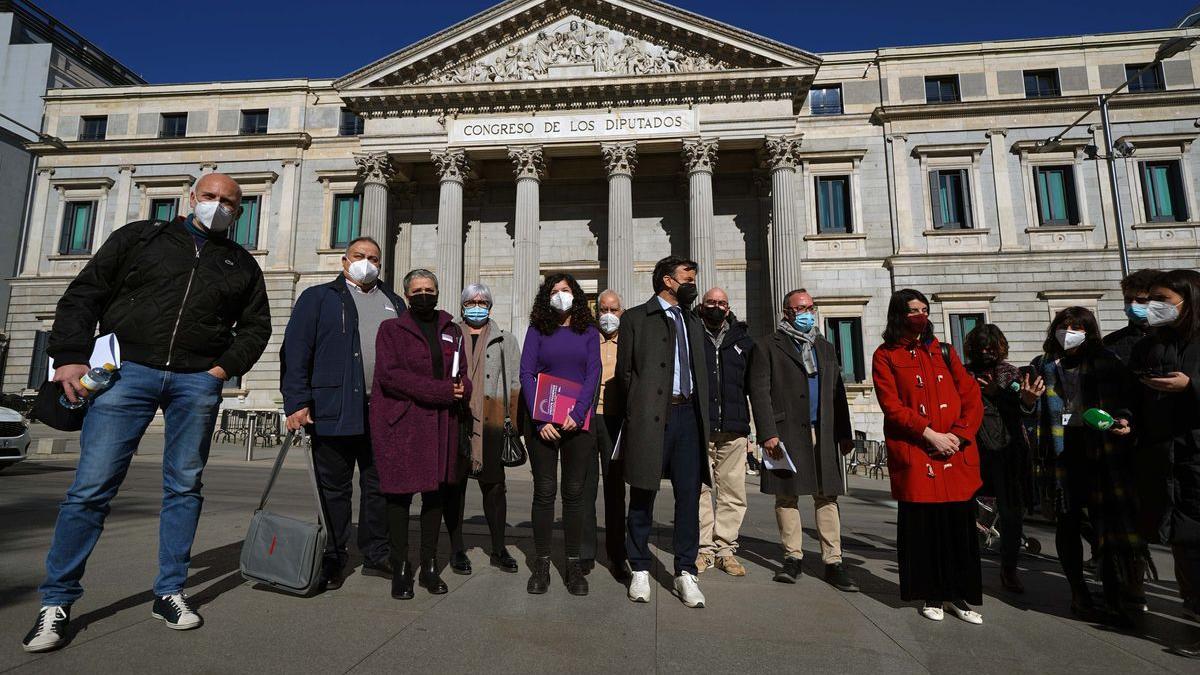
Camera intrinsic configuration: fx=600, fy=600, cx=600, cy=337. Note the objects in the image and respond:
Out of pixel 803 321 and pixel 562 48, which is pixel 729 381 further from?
pixel 562 48

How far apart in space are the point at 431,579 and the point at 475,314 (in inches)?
76.5

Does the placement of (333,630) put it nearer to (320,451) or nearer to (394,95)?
(320,451)

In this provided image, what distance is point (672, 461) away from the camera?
4.24 meters

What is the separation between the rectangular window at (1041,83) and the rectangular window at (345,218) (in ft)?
88.3

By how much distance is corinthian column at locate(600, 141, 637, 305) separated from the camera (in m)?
20.3

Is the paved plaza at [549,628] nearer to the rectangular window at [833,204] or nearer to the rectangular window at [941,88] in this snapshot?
the rectangular window at [833,204]

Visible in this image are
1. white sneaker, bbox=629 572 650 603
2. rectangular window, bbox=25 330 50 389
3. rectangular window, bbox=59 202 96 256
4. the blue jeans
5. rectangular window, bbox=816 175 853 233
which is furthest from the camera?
rectangular window, bbox=59 202 96 256

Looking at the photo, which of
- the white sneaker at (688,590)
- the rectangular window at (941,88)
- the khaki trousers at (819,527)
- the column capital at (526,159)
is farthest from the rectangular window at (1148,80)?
the white sneaker at (688,590)

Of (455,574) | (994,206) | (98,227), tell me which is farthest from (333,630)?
(98,227)

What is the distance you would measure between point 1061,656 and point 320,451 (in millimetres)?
4613

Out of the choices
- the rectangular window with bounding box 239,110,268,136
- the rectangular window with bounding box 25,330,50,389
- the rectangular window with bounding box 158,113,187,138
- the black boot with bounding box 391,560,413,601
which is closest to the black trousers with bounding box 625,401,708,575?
the black boot with bounding box 391,560,413,601

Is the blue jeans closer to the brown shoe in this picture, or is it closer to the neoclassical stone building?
the brown shoe

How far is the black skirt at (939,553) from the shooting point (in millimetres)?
3730

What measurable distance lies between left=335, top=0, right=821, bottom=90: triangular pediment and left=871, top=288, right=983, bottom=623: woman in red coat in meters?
20.0
